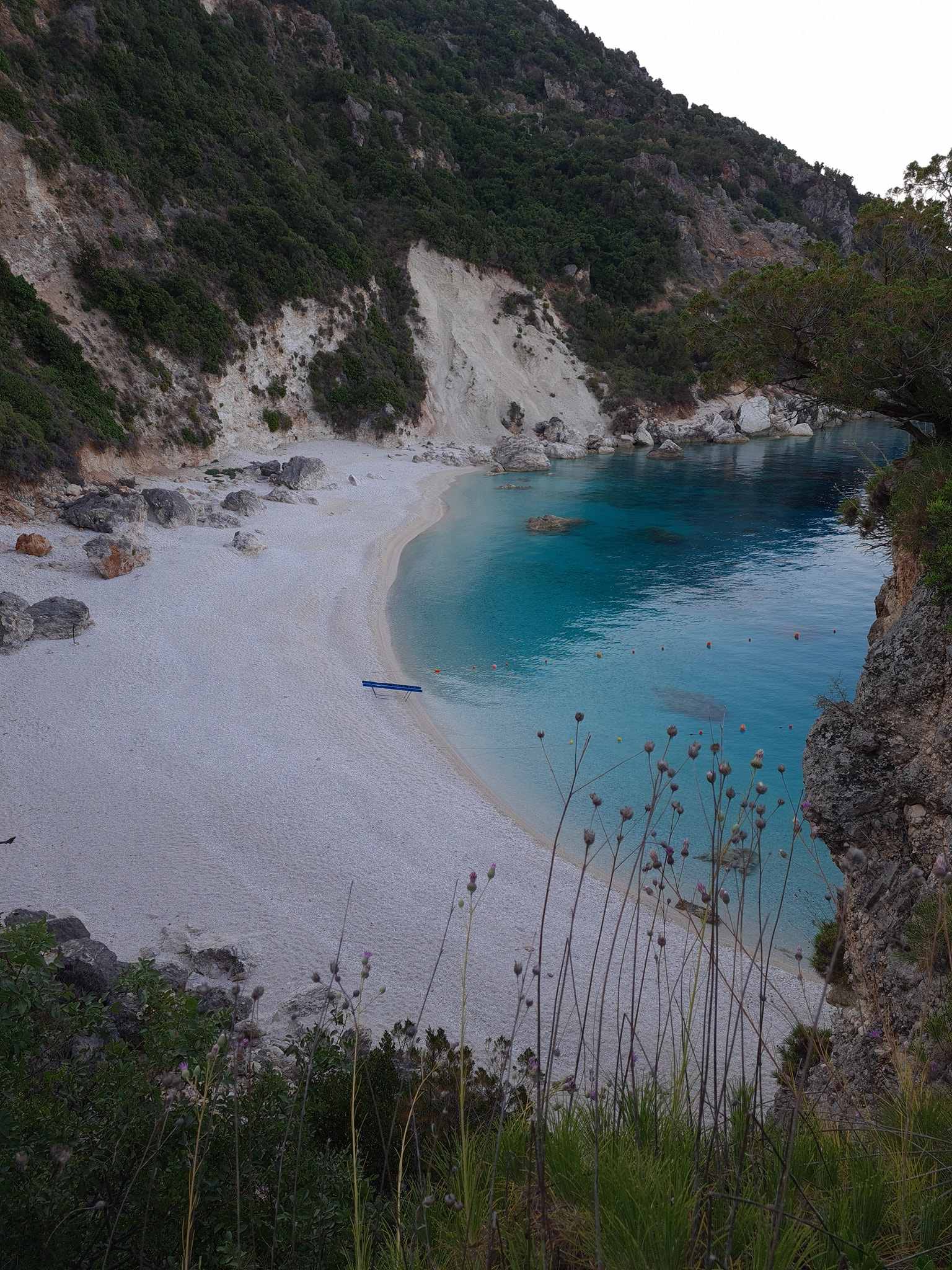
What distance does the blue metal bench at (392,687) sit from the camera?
15.3 m

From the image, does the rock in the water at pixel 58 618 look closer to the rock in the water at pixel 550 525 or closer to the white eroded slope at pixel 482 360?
the rock in the water at pixel 550 525

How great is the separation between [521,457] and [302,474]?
59.3 feet

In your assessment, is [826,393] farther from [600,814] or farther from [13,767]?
[13,767]

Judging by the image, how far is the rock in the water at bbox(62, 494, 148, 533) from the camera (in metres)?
20.9

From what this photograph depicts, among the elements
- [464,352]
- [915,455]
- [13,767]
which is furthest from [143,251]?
[915,455]

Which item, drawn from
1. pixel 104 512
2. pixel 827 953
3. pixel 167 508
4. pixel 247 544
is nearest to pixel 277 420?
pixel 167 508

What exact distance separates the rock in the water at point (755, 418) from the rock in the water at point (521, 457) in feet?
78.8

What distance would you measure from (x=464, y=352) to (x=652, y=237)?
30.5 metres

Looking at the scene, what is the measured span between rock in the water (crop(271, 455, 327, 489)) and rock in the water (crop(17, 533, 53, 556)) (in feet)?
43.0

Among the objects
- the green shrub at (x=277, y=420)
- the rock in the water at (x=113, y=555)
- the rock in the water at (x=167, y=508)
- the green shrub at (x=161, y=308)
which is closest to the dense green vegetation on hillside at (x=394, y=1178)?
the rock in the water at (x=113, y=555)

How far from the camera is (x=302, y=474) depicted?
104ft

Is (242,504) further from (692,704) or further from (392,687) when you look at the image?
(692,704)

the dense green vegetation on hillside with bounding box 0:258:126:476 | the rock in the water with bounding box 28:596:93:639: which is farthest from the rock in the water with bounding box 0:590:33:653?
the dense green vegetation on hillside with bounding box 0:258:126:476

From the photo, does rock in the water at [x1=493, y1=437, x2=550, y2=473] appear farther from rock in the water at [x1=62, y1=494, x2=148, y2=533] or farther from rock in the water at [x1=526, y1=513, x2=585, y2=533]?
rock in the water at [x1=62, y1=494, x2=148, y2=533]
